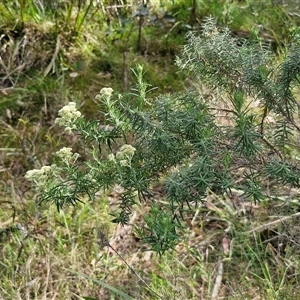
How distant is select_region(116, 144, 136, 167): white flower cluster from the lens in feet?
3.70

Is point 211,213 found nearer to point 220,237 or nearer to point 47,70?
point 220,237

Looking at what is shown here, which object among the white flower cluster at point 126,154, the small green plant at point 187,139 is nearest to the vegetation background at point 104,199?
the small green plant at point 187,139

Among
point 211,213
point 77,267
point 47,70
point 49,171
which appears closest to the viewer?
point 49,171

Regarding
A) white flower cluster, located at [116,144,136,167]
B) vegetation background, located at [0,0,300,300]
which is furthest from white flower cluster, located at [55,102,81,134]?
vegetation background, located at [0,0,300,300]

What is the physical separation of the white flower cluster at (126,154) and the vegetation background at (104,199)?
1.19 feet

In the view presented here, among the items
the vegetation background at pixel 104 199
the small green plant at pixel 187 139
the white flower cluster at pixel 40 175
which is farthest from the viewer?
the vegetation background at pixel 104 199

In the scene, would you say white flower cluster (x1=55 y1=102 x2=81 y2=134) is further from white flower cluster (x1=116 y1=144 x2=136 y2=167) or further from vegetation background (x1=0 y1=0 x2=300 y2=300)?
vegetation background (x1=0 y1=0 x2=300 y2=300)

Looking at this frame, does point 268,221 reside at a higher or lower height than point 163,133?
lower

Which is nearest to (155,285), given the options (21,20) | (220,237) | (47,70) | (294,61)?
(220,237)

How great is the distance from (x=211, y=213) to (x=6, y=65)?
1.16m

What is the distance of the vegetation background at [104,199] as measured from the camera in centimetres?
174

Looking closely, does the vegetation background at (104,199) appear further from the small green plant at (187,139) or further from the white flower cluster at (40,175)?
the white flower cluster at (40,175)

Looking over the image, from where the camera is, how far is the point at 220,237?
1.92 meters

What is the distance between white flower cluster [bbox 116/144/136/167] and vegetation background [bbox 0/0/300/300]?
1.19ft
